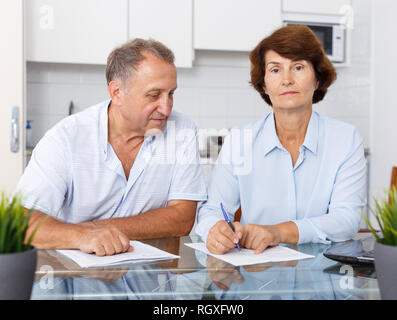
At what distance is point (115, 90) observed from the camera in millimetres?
1743

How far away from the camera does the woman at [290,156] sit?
64.3 inches

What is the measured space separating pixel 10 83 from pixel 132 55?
1607 mm

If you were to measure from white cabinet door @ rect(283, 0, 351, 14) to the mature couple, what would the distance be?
2001 mm

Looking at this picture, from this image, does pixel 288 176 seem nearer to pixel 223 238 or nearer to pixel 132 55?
pixel 223 238

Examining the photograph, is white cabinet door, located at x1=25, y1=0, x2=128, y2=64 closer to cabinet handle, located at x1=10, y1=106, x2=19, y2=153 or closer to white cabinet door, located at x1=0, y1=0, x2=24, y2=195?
white cabinet door, located at x1=0, y1=0, x2=24, y2=195

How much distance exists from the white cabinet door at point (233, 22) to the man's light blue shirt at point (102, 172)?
1.86 metres

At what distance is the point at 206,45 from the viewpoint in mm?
3496

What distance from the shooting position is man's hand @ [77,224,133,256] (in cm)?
113

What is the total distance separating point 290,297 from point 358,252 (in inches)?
13.8

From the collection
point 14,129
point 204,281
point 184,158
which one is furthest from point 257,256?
point 14,129

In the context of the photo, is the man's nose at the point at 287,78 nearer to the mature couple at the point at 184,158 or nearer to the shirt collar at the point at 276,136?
the mature couple at the point at 184,158

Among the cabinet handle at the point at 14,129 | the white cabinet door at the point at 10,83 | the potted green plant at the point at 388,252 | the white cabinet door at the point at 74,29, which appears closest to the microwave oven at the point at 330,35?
the white cabinet door at the point at 74,29

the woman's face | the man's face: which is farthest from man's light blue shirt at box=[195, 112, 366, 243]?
the man's face

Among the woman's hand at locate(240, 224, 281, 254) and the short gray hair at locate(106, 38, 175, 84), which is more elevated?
the short gray hair at locate(106, 38, 175, 84)
